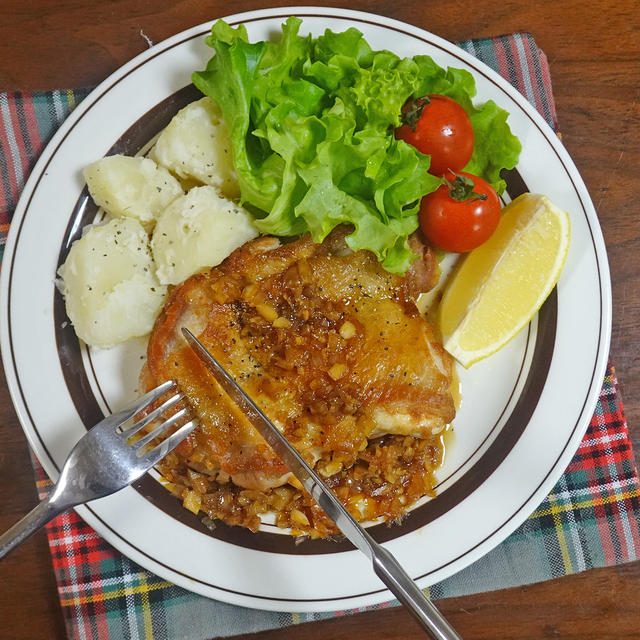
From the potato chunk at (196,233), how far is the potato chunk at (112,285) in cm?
9

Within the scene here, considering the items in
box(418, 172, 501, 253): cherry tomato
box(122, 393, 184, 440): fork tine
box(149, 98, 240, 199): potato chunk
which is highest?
box(149, 98, 240, 199): potato chunk

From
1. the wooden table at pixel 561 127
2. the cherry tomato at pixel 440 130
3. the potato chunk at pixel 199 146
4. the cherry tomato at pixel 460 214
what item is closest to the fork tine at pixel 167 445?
the wooden table at pixel 561 127

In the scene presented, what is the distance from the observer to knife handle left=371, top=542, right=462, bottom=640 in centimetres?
244

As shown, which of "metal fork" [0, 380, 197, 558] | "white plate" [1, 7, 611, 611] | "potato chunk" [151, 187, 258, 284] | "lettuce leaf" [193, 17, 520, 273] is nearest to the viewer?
"metal fork" [0, 380, 197, 558]

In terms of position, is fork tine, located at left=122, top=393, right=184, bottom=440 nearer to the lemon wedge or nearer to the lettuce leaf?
the lettuce leaf

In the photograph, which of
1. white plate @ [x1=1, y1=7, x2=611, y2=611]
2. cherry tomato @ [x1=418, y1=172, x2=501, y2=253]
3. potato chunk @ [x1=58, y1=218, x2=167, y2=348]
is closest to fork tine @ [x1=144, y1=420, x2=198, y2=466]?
white plate @ [x1=1, y1=7, x2=611, y2=611]

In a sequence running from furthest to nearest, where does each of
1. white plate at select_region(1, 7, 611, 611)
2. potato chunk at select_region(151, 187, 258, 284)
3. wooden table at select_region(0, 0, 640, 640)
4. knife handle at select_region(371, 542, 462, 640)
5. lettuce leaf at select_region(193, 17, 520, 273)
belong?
wooden table at select_region(0, 0, 640, 640), white plate at select_region(1, 7, 611, 611), potato chunk at select_region(151, 187, 258, 284), lettuce leaf at select_region(193, 17, 520, 273), knife handle at select_region(371, 542, 462, 640)

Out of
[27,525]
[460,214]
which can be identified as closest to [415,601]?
[27,525]

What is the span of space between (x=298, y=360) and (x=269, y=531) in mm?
940

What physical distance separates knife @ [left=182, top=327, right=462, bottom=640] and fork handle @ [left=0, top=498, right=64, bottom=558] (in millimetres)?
871

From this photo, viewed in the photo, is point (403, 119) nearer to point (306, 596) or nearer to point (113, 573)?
point (306, 596)

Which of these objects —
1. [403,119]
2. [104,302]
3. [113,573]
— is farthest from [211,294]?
[113,573]

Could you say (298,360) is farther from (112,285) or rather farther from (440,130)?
(440,130)

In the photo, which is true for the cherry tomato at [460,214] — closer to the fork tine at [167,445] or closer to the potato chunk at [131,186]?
the potato chunk at [131,186]
